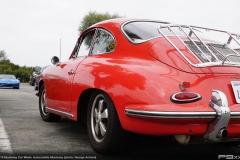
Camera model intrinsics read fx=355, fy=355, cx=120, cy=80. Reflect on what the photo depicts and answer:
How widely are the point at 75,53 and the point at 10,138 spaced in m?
1.66

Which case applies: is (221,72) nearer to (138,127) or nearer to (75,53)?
(138,127)

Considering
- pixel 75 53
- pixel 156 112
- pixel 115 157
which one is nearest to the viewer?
pixel 156 112

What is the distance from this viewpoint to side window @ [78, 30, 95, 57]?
4932 mm

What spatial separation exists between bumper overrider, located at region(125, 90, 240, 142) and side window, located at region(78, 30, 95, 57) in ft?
6.55

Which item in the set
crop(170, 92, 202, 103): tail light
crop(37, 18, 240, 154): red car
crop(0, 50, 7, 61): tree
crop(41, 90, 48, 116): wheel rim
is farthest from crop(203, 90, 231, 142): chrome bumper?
crop(0, 50, 7, 61): tree

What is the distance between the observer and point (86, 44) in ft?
16.9

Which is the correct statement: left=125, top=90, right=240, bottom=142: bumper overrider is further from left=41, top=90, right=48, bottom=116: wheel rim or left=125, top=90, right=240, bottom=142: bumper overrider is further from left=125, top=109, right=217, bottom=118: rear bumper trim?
left=41, top=90, right=48, bottom=116: wheel rim

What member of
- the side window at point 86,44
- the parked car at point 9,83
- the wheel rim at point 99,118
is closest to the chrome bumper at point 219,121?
the wheel rim at point 99,118

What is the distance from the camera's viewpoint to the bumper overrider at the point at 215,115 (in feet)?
9.86

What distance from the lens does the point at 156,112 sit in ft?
9.96

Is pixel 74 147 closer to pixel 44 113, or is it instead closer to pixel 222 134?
pixel 222 134

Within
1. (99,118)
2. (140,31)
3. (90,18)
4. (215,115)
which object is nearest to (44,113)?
(99,118)

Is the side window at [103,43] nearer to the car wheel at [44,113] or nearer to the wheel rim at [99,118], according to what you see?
the wheel rim at [99,118]

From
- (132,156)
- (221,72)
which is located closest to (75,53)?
(132,156)
